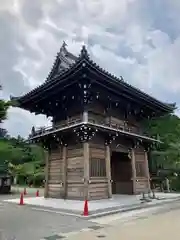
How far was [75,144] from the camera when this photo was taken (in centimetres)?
1567

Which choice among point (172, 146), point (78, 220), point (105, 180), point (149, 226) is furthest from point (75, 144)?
point (172, 146)

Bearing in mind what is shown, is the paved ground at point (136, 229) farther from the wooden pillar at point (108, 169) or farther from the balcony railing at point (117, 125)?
the balcony railing at point (117, 125)

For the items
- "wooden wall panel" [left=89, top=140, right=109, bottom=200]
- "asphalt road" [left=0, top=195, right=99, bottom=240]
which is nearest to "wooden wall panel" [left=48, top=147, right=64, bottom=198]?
"wooden wall panel" [left=89, top=140, right=109, bottom=200]

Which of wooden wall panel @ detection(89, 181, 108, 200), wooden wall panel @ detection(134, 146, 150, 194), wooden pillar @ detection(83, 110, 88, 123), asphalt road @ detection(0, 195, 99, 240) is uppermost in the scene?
wooden pillar @ detection(83, 110, 88, 123)

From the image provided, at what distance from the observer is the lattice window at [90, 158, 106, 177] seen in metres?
14.8

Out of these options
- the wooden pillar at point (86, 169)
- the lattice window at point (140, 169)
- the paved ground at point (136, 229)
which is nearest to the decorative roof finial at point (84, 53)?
the wooden pillar at point (86, 169)

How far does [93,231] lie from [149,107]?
13.6 m

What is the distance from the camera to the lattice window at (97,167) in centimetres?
1478

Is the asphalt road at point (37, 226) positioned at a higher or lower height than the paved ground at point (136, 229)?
higher

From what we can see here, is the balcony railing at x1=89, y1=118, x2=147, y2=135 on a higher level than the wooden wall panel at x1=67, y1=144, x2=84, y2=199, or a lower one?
higher

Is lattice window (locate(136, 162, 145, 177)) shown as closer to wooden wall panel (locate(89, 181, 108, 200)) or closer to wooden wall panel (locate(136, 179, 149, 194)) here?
wooden wall panel (locate(136, 179, 149, 194))

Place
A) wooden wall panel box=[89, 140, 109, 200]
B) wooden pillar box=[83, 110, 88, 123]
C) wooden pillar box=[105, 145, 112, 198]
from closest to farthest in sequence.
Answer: wooden pillar box=[83, 110, 88, 123] < wooden wall panel box=[89, 140, 109, 200] < wooden pillar box=[105, 145, 112, 198]

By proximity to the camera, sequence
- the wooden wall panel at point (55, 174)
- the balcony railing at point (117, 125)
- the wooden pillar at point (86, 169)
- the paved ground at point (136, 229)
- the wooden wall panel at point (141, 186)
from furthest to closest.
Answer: the wooden wall panel at point (141, 186) → the wooden wall panel at point (55, 174) → the balcony railing at point (117, 125) → the wooden pillar at point (86, 169) → the paved ground at point (136, 229)

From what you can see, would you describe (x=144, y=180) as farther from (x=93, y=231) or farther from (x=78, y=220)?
(x=93, y=231)
